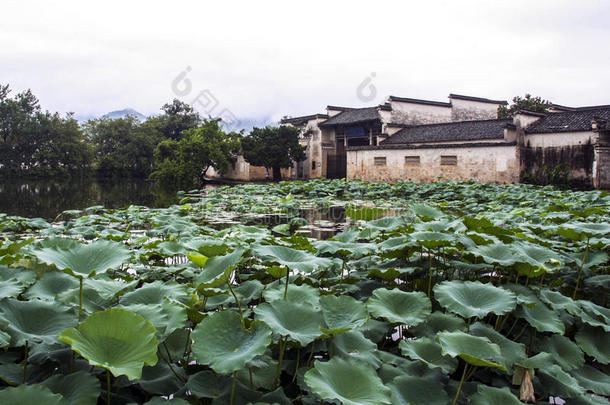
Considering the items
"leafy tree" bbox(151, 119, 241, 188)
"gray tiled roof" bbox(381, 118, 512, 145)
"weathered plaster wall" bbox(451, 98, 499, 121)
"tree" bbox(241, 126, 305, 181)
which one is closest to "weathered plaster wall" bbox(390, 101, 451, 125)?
"weathered plaster wall" bbox(451, 98, 499, 121)

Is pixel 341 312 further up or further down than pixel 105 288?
further down

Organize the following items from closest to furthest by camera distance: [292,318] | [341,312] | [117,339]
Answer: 1. [117,339]
2. [292,318]
3. [341,312]

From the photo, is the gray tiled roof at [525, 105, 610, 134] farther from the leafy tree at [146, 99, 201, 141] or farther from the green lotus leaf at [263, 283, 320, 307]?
the leafy tree at [146, 99, 201, 141]

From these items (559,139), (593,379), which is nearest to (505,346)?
(593,379)

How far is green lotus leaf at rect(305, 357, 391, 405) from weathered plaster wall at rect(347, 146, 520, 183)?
14.1 meters

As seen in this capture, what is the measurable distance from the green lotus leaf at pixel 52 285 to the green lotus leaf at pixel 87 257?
134 millimetres

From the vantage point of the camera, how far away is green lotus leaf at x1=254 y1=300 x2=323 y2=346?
1.26 m

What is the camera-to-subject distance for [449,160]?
14.8 meters

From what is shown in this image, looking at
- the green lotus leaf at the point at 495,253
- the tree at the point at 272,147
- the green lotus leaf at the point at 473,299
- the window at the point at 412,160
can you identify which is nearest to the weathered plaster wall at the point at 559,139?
the window at the point at 412,160

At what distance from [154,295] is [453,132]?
1626 centimetres

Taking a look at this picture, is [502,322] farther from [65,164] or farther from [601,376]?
[65,164]

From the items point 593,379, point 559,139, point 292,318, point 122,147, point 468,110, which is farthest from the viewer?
point 122,147

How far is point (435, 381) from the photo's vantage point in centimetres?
134

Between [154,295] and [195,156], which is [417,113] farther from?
[154,295]
